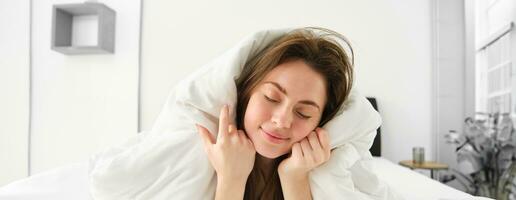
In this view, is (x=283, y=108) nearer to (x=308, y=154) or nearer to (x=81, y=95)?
(x=308, y=154)

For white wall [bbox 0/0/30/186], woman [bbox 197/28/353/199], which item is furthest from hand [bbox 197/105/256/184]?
white wall [bbox 0/0/30/186]

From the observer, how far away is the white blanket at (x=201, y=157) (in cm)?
84

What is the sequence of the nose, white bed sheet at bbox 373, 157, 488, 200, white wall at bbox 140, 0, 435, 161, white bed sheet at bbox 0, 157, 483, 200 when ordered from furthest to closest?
white wall at bbox 140, 0, 435, 161 → white bed sheet at bbox 373, 157, 488, 200 → white bed sheet at bbox 0, 157, 483, 200 → the nose

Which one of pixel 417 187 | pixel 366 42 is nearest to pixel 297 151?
pixel 417 187

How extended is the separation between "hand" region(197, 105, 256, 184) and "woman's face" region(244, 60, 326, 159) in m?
0.03

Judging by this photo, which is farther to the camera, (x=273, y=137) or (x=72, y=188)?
(x=72, y=188)

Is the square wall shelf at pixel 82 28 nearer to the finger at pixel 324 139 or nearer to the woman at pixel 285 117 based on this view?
the woman at pixel 285 117

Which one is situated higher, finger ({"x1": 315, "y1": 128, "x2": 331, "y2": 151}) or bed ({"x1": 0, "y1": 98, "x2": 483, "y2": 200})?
finger ({"x1": 315, "y1": 128, "x2": 331, "y2": 151})

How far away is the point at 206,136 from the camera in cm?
84

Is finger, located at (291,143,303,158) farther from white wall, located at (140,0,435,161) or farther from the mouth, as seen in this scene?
white wall, located at (140,0,435,161)

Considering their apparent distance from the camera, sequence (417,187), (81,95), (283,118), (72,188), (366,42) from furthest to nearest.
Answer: (81,95) < (366,42) < (417,187) < (72,188) < (283,118)

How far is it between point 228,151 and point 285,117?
0.47 ft

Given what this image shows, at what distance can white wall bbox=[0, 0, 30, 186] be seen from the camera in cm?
317

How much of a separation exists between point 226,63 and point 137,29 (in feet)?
8.12
